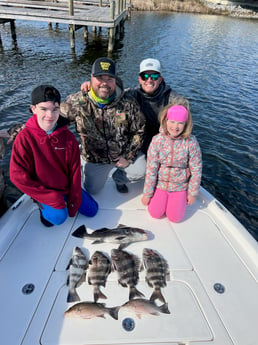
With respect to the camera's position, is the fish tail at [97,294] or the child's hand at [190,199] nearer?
the fish tail at [97,294]

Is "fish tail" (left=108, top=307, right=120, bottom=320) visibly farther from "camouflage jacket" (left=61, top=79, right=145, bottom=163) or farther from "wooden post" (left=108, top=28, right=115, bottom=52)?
"wooden post" (left=108, top=28, right=115, bottom=52)

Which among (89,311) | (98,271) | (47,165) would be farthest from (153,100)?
(89,311)

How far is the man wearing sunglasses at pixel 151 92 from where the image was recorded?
11.8ft

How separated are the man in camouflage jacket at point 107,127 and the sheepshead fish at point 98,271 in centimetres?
137

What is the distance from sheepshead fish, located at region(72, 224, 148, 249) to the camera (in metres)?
2.98

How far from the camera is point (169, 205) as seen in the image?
3.40m

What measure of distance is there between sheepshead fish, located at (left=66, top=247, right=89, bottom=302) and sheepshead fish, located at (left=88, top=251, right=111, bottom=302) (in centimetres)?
8

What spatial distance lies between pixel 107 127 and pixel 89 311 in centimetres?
248

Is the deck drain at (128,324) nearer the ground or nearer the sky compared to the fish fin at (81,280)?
nearer the sky

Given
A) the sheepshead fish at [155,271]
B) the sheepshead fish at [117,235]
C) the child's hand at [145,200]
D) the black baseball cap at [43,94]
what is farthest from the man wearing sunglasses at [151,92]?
the sheepshead fish at [155,271]

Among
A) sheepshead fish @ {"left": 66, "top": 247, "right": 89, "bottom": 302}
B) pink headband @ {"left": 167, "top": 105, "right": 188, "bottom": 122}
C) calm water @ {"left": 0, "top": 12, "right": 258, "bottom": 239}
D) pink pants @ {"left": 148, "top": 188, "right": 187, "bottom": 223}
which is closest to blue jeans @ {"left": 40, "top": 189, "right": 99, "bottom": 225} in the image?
sheepshead fish @ {"left": 66, "top": 247, "right": 89, "bottom": 302}

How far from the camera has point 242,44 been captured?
2169 cm

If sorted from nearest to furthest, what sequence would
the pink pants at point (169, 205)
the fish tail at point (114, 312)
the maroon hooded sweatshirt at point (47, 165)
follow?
the fish tail at point (114, 312)
the maroon hooded sweatshirt at point (47, 165)
the pink pants at point (169, 205)

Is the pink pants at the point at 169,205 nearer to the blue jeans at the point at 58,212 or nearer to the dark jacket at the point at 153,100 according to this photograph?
the blue jeans at the point at 58,212
